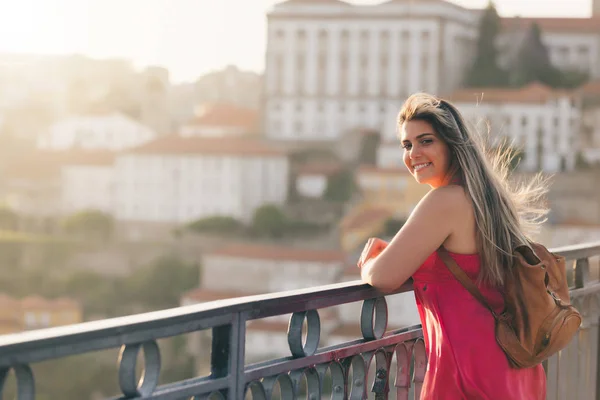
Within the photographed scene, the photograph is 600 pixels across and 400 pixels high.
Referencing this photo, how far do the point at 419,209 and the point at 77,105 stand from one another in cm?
5281

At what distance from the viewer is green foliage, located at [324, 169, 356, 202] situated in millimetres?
39812

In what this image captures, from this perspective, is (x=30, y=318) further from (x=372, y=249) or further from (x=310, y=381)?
(x=310, y=381)

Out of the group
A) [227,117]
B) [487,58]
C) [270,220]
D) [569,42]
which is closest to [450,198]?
[270,220]

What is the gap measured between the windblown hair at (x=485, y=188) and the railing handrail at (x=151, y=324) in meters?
0.22

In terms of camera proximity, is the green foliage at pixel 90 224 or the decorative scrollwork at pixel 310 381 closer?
the decorative scrollwork at pixel 310 381

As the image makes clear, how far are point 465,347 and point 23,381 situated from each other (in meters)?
0.75

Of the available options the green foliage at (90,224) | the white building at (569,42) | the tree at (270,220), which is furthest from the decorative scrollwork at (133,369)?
the white building at (569,42)

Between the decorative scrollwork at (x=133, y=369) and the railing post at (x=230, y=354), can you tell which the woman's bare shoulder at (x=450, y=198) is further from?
the decorative scrollwork at (x=133, y=369)

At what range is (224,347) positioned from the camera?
1.33 metres

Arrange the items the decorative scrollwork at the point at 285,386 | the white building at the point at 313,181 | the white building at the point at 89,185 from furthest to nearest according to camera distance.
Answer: the white building at the point at 89,185 < the white building at the point at 313,181 < the decorative scrollwork at the point at 285,386

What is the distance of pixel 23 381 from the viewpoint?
1052mm

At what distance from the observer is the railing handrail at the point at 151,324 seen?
1.04 metres

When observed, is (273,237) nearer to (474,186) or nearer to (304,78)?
(304,78)

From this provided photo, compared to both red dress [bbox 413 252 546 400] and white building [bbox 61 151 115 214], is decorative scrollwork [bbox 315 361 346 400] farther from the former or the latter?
white building [bbox 61 151 115 214]
